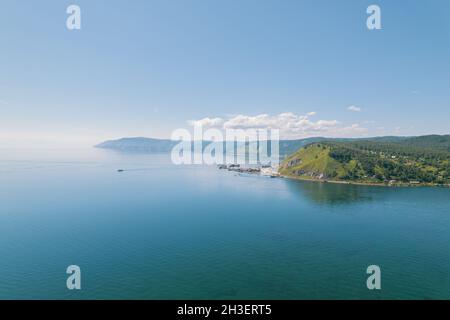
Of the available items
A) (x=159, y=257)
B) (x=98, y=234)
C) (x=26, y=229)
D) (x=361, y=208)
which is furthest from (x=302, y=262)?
(x=26, y=229)

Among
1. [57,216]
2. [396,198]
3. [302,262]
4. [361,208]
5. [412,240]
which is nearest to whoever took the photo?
[302,262]

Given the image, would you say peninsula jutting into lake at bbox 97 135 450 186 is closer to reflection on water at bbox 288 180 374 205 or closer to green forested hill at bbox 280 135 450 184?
green forested hill at bbox 280 135 450 184

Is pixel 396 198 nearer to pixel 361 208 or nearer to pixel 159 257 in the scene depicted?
pixel 361 208

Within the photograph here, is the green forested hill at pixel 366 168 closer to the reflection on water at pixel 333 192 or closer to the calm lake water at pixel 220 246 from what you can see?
the reflection on water at pixel 333 192

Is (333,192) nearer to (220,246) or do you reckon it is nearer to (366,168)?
(366,168)

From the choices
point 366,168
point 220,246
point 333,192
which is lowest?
point 220,246

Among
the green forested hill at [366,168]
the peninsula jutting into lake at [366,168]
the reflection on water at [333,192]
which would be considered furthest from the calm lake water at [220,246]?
the green forested hill at [366,168]

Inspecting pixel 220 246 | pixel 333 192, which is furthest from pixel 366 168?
pixel 220 246
